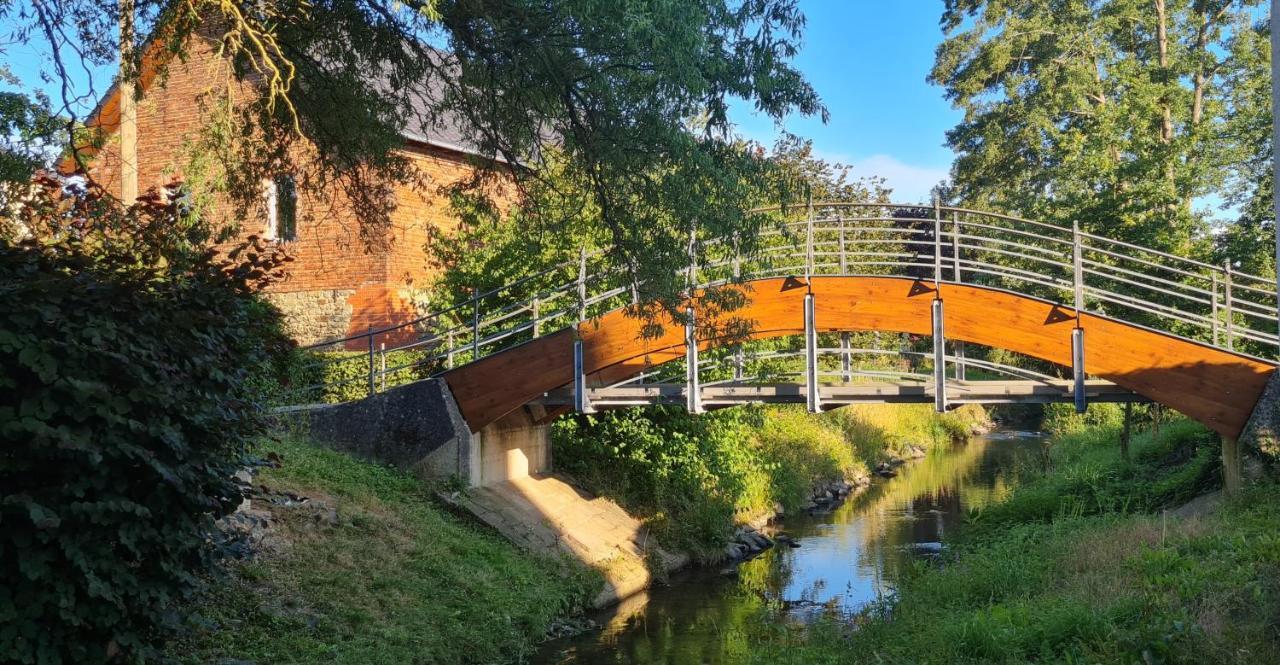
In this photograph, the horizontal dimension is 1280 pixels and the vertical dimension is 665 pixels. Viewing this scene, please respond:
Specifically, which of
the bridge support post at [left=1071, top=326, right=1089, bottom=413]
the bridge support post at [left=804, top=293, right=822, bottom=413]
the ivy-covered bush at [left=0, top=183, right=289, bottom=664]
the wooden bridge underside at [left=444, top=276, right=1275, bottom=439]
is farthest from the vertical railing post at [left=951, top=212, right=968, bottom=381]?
the ivy-covered bush at [left=0, top=183, right=289, bottom=664]

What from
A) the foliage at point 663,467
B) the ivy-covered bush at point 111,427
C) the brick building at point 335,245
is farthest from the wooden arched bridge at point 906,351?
the ivy-covered bush at point 111,427

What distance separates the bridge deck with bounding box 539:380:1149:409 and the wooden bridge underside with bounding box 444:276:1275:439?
0.38 m

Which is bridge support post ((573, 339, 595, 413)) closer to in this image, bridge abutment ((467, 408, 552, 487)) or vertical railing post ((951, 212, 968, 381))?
bridge abutment ((467, 408, 552, 487))

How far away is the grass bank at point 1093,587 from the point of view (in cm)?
727

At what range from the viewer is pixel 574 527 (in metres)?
15.4

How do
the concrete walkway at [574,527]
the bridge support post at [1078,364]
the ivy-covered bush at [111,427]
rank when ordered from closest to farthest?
the ivy-covered bush at [111,427] < the bridge support post at [1078,364] < the concrete walkway at [574,527]

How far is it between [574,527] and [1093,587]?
8.00 metres

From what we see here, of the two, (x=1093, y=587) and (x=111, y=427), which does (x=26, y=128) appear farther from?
(x=1093, y=587)

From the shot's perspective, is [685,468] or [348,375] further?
[348,375]

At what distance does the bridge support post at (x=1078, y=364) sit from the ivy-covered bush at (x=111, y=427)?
1011cm

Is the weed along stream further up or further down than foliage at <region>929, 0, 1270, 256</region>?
further down

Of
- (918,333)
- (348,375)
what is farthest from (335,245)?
(918,333)

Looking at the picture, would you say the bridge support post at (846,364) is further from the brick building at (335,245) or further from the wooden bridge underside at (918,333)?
A: the brick building at (335,245)

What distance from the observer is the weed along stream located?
11.7 metres
